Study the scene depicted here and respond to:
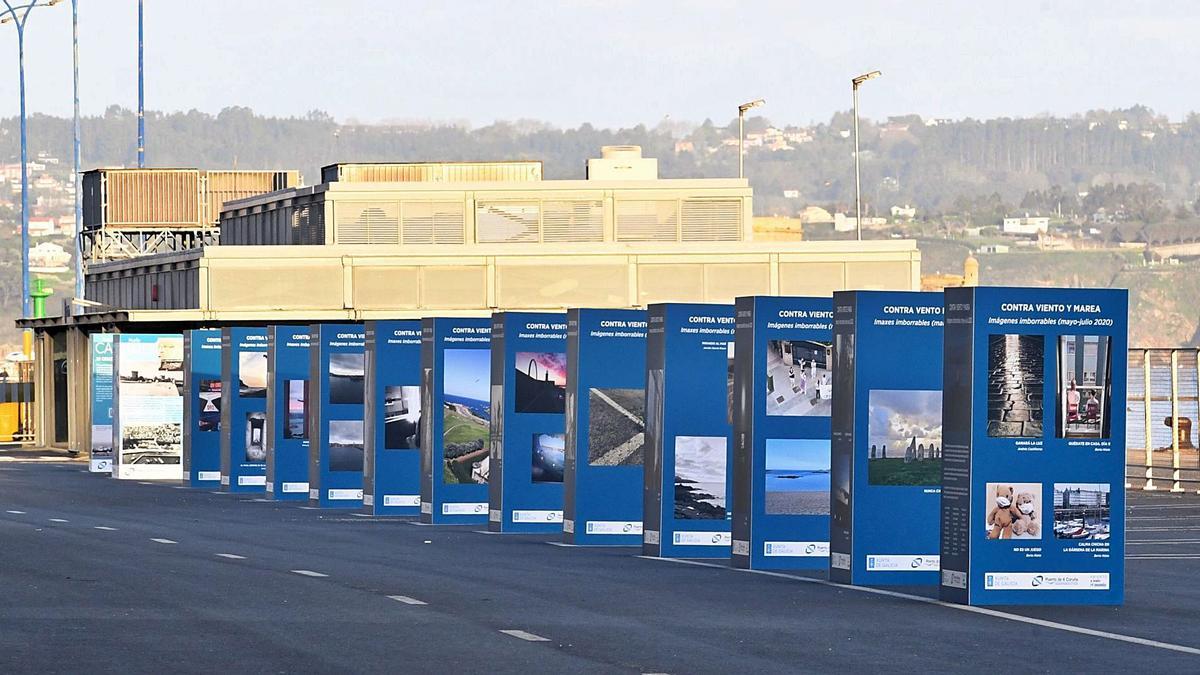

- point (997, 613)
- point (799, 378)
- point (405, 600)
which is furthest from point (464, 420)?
point (997, 613)

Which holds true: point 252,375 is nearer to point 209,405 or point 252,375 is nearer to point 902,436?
point 209,405

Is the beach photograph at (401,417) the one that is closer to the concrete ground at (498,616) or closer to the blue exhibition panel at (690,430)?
the concrete ground at (498,616)

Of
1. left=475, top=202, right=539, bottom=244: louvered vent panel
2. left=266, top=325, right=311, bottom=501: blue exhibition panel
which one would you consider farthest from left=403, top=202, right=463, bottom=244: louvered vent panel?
left=266, top=325, right=311, bottom=501: blue exhibition panel

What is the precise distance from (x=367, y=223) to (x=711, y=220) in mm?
12019

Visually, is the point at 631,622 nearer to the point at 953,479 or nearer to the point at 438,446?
the point at 953,479

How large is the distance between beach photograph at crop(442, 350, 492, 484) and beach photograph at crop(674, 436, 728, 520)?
25.9 feet

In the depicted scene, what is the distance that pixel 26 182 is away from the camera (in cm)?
11200

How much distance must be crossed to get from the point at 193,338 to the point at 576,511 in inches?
903

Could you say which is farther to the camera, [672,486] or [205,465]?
[205,465]

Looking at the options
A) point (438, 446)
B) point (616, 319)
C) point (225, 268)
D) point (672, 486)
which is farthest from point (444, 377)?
point (225, 268)

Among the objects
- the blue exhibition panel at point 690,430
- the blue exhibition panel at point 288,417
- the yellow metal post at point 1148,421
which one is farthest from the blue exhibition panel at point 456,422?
the yellow metal post at point 1148,421

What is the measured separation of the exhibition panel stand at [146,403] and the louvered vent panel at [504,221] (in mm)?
32274

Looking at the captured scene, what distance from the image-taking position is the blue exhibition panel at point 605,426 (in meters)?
27.9

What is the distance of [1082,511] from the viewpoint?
1923cm
